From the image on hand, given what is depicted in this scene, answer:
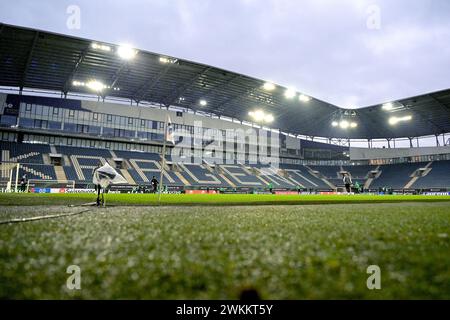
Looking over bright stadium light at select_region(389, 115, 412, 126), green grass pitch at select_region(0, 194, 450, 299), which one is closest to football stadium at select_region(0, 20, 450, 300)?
green grass pitch at select_region(0, 194, 450, 299)

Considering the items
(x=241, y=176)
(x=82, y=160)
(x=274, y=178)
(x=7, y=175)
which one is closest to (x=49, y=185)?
(x=7, y=175)

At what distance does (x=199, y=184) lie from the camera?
38500 millimetres

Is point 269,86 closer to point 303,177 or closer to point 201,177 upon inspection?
point 201,177

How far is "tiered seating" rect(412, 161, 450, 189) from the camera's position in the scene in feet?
147

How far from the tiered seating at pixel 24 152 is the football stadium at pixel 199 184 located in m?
0.22

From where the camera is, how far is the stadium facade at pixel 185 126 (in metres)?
31.6

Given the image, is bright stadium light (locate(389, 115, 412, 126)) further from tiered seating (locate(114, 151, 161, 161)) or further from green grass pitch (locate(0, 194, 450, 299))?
green grass pitch (locate(0, 194, 450, 299))

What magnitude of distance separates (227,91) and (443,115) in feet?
122

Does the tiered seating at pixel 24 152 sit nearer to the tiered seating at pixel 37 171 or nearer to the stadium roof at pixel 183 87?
the tiered seating at pixel 37 171

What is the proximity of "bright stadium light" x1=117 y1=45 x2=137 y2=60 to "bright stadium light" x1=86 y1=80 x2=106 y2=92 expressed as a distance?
9.12 meters
